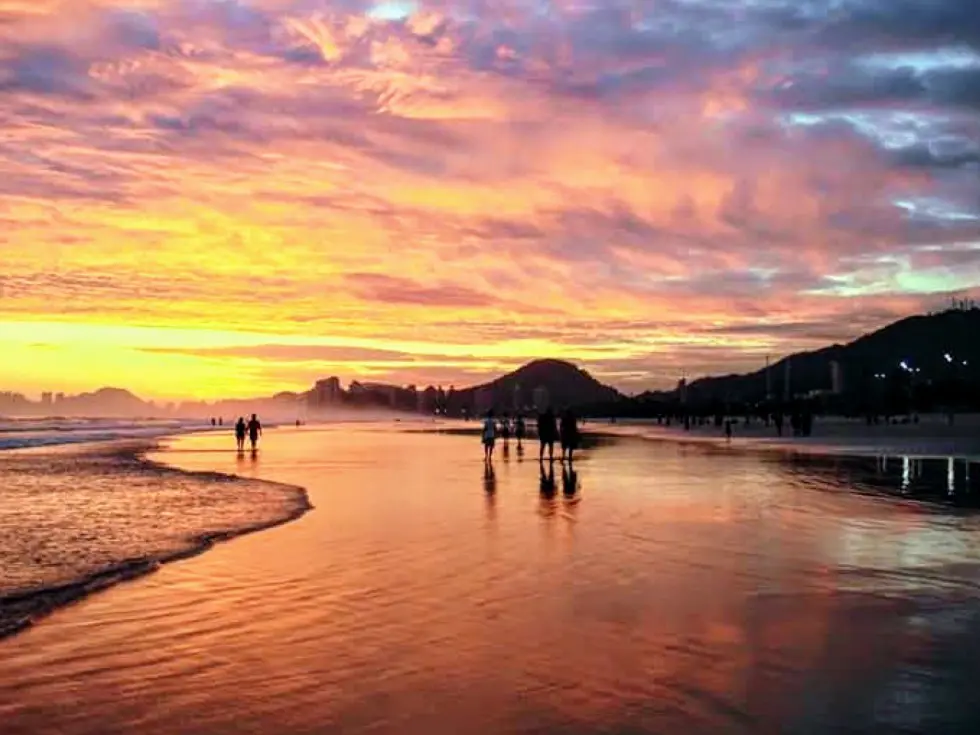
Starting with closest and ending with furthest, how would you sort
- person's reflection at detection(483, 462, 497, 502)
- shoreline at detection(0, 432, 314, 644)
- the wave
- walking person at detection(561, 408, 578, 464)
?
shoreline at detection(0, 432, 314, 644)
person's reflection at detection(483, 462, 497, 502)
walking person at detection(561, 408, 578, 464)
the wave

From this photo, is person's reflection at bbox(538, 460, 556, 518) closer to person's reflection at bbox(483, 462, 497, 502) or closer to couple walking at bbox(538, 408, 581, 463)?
couple walking at bbox(538, 408, 581, 463)

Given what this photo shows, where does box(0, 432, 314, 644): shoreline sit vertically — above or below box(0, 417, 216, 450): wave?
below

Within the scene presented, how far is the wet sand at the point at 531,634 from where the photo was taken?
711 cm

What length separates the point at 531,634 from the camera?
31.2 feet

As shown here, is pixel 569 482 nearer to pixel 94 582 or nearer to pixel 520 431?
pixel 94 582

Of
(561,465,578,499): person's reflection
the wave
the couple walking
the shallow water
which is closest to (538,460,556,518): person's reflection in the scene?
(561,465,578,499): person's reflection

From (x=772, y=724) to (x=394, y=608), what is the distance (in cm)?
500

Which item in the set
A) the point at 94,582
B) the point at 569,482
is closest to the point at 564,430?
the point at 569,482

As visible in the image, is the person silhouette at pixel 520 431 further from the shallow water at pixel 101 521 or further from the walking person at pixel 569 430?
the shallow water at pixel 101 521

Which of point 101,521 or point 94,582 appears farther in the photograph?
point 101,521

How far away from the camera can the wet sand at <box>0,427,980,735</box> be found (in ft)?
23.3

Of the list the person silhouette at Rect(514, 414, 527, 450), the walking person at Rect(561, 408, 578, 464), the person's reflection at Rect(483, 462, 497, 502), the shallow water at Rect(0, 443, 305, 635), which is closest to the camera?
the shallow water at Rect(0, 443, 305, 635)

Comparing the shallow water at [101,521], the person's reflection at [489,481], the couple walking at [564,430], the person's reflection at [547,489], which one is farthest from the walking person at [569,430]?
the shallow water at [101,521]

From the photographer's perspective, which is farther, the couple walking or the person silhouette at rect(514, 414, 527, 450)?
the person silhouette at rect(514, 414, 527, 450)
